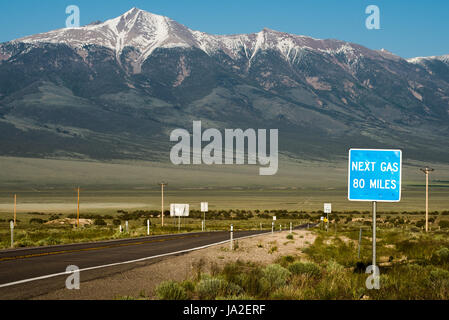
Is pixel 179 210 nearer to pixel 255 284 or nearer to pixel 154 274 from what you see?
pixel 154 274

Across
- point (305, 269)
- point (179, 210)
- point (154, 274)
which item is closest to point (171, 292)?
point (154, 274)

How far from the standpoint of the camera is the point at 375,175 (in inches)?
497

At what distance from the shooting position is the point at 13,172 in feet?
609

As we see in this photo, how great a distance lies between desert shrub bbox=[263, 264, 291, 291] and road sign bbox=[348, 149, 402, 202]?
7.13ft

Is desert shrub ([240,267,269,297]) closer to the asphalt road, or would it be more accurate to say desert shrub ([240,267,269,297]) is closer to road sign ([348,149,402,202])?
road sign ([348,149,402,202])

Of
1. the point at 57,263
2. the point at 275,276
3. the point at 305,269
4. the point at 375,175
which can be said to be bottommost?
the point at 57,263

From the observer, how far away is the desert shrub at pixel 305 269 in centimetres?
1497

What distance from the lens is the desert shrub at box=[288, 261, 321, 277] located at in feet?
49.1

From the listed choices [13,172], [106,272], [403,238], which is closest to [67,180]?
[13,172]

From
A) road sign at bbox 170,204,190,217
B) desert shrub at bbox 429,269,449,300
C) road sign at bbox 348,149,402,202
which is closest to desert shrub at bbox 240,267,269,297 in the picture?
road sign at bbox 348,149,402,202

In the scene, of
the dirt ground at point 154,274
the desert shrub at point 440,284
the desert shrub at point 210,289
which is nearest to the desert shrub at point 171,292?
the desert shrub at point 210,289

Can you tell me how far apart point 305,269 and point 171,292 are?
174 inches
